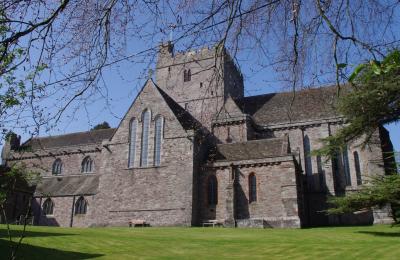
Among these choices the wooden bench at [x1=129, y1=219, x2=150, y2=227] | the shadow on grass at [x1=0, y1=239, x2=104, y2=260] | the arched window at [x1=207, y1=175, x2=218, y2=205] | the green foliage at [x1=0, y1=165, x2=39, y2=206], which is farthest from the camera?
the wooden bench at [x1=129, y1=219, x2=150, y2=227]

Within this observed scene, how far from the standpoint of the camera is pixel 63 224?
3450cm

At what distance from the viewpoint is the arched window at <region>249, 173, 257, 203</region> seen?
26.8 m

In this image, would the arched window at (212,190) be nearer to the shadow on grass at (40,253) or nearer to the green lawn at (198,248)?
the green lawn at (198,248)

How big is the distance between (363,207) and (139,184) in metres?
16.7

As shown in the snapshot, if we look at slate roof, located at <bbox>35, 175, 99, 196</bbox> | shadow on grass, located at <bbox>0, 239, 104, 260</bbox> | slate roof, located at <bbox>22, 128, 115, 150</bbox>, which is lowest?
shadow on grass, located at <bbox>0, 239, 104, 260</bbox>

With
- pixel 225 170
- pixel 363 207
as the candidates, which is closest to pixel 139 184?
pixel 225 170

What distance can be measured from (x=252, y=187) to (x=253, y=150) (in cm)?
306

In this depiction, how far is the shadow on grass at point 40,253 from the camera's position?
40.2ft

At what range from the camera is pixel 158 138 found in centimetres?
3017

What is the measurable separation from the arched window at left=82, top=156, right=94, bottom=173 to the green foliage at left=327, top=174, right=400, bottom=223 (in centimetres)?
2758

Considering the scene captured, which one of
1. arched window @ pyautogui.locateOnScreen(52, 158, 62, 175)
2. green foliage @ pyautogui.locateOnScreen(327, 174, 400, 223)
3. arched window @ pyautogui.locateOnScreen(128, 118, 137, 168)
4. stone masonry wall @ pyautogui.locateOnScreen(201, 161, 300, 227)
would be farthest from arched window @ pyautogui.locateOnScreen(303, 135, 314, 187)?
arched window @ pyautogui.locateOnScreen(52, 158, 62, 175)

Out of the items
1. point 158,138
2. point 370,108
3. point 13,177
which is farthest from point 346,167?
point 13,177

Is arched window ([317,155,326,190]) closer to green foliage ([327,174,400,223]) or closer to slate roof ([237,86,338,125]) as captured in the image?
slate roof ([237,86,338,125])

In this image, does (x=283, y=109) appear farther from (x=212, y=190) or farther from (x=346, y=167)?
(x=212, y=190)
